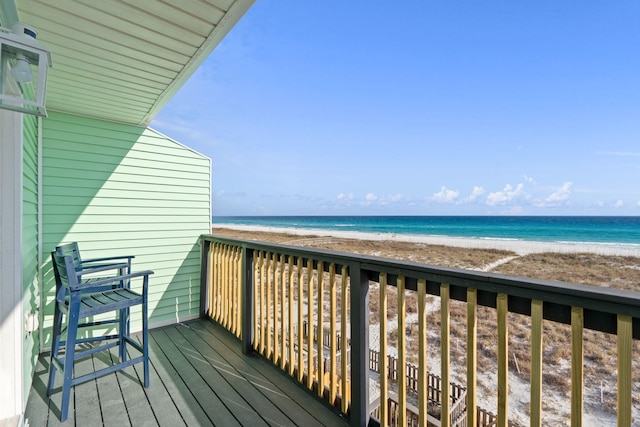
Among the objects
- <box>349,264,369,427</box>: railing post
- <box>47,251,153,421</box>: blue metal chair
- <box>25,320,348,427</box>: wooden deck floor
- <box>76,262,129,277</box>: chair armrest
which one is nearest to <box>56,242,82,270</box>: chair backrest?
<box>76,262,129,277</box>: chair armrest

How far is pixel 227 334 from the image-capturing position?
3.18m

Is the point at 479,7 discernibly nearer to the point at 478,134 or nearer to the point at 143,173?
the point at 478,134

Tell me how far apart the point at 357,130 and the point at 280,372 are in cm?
3288

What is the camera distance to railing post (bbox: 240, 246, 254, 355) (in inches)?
108

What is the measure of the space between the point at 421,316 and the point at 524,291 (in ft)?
1.50

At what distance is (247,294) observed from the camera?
9.13 feet

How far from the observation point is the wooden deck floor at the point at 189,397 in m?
1.85

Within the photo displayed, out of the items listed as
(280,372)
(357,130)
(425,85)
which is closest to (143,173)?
(280,372)

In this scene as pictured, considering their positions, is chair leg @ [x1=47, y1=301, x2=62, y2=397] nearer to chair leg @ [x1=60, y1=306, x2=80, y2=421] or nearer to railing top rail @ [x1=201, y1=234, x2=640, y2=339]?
chair leg @ [x1=60, y1=306, x2=80, y2=421]

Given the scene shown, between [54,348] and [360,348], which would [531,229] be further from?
[54,348]

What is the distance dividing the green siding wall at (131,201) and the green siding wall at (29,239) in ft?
0.73

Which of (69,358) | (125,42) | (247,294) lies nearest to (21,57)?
(125,42)

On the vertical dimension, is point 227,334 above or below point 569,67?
below

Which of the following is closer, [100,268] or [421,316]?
[421,316]
